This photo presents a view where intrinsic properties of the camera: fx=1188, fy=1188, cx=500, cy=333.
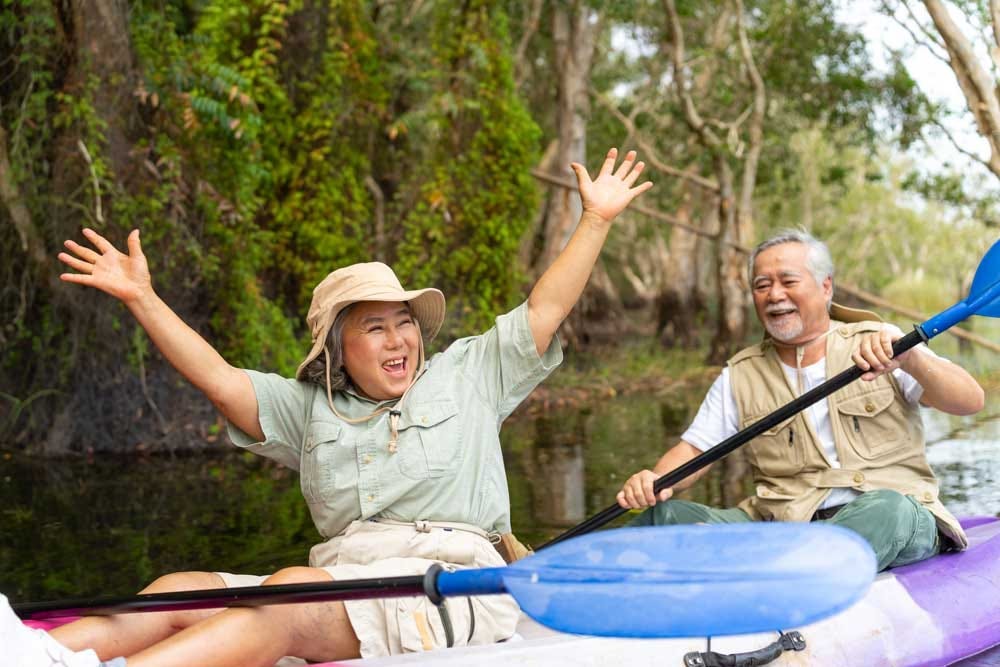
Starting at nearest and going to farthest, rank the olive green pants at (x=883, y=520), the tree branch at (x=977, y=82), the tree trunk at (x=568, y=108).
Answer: the olive green pants at (x=883, y=520), the tree branch at (x=977, y=82), the tree trunk at (x=568, y=108)

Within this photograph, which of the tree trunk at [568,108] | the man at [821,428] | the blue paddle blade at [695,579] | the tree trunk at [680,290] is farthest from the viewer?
the tree trunk at [680,290]

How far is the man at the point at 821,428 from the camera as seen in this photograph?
3.73m

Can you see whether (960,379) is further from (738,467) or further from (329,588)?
(738,467)

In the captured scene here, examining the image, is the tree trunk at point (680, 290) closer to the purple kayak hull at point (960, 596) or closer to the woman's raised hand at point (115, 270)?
the purple kayak hull at point (960, 596)

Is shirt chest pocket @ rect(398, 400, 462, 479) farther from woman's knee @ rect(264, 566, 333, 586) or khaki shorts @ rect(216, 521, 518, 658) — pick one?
woman's knee @ rect(264, 566, 333, 586)

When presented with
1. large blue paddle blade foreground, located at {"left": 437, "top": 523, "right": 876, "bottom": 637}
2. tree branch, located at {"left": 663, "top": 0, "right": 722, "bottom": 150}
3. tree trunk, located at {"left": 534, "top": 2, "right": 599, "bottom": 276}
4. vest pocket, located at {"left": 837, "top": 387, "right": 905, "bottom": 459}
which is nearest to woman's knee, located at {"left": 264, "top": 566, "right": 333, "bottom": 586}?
large blue paddle blade foreground, located at {"left": 437, "top": 523, "right": 876, "bottom": 637}

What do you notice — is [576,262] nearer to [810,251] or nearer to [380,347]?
[380,347]

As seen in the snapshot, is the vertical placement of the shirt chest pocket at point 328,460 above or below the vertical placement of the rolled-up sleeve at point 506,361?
below

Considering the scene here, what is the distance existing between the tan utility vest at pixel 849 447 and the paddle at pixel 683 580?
57.2 inches

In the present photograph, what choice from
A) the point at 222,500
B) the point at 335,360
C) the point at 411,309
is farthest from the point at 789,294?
the point at 222,500

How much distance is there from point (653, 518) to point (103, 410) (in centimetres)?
690

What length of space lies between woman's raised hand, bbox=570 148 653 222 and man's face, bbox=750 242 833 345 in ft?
2.08

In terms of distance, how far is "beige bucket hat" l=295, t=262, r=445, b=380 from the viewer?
3.29 metres

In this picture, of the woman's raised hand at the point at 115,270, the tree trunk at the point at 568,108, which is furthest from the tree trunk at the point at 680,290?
the woman's raised hand at the point at 115,270
